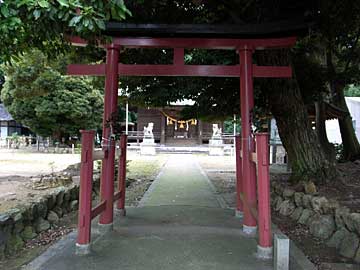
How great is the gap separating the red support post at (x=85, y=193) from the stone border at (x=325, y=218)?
309 centimetres

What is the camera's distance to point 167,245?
4.32 metres

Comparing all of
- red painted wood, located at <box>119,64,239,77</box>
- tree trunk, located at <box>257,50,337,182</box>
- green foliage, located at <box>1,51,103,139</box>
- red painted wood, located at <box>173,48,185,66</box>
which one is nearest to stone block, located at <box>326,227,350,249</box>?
tree trunk, located at <box>257,50,337,182</box>

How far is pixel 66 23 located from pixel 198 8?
535 cm

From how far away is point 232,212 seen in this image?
645cm

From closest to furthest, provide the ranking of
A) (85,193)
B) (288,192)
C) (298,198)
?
(85,193) < (298,198) < (288,192)

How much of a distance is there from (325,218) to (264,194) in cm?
166

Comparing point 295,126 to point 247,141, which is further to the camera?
point 295,126

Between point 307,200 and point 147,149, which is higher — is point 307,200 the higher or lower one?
the lower one

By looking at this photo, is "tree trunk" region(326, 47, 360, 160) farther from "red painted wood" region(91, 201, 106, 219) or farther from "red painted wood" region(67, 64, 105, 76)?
"red painted wood" region(91, 201, 106, 219)

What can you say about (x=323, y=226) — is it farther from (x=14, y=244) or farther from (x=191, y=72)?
(x=14, y=244)

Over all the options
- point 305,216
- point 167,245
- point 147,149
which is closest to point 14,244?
point 167,245

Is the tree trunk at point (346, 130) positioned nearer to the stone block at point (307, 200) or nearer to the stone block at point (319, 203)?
the stone block at point (307, 200)

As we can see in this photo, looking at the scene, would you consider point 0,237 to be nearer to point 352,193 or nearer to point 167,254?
point 167,254

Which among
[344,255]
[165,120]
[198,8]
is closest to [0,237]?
[344,255]
